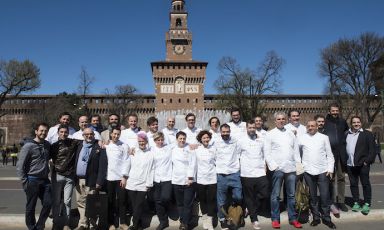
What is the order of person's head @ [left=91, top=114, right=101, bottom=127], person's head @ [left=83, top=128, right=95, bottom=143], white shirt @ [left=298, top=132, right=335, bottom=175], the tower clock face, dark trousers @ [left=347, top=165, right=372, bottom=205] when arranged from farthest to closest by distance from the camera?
the tower clock face → person's head @ [left=91, top=114, right=101, bottom=127] → dark trousers @ [left=347, top=165, right=372, bottom=205] → white shirt @ [left=298, top=132, right=335, bottom=175] → person's head @ [left=83, top=128, right=95, bottom=143]

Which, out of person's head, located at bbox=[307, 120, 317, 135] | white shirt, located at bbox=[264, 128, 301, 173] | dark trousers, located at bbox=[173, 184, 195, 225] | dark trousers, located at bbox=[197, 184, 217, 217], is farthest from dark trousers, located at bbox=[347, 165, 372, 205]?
dark trousers, located at bbox=[173, 184, 195, 225]

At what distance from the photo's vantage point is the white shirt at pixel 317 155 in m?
6.34

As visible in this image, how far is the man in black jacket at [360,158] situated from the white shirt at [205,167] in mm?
2957

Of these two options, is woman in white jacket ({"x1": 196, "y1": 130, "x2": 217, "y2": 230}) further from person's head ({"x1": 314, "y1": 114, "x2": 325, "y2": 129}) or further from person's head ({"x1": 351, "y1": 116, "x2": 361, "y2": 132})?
person's head ({"x1": 351, "y1": 116, "x2": 361, "y2": 132})

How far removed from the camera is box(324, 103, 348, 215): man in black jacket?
22.7 feet

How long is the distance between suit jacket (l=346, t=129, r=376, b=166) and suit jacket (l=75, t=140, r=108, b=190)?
4885 millimetres

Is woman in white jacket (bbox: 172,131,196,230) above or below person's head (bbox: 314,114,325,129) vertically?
below

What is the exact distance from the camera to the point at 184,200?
615 cm

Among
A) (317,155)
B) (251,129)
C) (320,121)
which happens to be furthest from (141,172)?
(320,121)

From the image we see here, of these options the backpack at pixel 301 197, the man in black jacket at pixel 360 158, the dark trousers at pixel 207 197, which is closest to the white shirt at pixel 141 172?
the dark trousers at pixel 207 197

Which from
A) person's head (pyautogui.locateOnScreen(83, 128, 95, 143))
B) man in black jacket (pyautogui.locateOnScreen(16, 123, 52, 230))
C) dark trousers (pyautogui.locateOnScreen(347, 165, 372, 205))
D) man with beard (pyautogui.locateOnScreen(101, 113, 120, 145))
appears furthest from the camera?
dark trousers (pyautogui.locateOnScreen(347, 165, 372, 205))

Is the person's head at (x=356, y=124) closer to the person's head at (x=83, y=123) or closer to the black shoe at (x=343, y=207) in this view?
the black shoe at (x=343, y=207)

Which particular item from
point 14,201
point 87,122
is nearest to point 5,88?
point 14,201

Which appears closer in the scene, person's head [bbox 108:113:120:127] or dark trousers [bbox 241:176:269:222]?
dark trousers [bbox 241:176:269:222]
